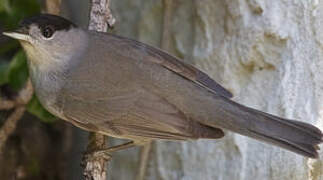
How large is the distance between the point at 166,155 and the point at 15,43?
3.81 ft

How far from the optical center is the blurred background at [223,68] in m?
3.62

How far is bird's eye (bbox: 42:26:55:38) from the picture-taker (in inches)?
141

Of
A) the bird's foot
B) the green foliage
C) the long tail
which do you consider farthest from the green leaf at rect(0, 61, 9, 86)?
the long tail

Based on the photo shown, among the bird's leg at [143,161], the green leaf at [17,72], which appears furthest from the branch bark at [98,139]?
the green leaf at [17,72]

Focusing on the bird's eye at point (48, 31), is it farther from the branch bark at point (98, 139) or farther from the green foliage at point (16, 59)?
the green foliage at point (16, 59)

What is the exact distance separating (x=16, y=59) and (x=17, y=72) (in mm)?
78

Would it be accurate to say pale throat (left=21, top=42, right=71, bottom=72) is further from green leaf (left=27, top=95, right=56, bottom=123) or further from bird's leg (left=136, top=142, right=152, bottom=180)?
bird's leg (left=136, top=142, right=152, bottom=180)

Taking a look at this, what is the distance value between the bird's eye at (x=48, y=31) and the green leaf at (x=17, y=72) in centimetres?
66

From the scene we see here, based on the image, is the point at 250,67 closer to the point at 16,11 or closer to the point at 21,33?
the point at 21,33

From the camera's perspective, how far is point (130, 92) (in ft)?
11.7

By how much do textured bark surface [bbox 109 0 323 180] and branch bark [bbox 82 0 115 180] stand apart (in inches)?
23.1

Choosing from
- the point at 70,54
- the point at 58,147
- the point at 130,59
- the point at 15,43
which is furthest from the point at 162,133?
the point at 58,147

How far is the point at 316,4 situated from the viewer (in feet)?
11.9

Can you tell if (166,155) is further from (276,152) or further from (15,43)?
(15,43)
